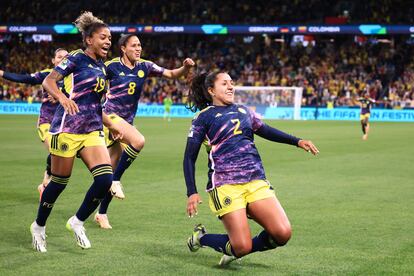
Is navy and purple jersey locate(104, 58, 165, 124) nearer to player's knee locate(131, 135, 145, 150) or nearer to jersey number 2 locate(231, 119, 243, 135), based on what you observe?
player's knee locate(131, 135, 145, 150)

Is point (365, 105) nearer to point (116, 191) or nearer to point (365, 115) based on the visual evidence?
point (365, 115)

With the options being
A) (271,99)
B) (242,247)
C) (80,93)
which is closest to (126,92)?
(80,93)

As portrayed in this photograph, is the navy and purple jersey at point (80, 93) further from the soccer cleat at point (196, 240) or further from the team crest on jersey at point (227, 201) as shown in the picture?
the team crest on jersey at point (227, 201)

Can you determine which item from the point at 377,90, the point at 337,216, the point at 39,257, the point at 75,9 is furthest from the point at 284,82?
the point at 39,257

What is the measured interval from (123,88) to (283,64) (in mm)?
46135

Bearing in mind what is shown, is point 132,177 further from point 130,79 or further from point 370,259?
point 370,259

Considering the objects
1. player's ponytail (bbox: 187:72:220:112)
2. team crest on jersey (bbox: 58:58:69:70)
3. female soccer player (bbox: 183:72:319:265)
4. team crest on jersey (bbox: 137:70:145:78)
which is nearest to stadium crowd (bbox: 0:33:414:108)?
team crest on jersey (bbox: 137:70:145:78)

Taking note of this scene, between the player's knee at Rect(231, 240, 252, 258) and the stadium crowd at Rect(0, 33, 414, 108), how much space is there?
40.3 m

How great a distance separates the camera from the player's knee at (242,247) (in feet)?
22.4

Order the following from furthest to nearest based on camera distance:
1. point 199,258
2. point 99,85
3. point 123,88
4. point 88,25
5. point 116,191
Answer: point 123,88, point 116,191, point 88,25, point 99,85, point 199,258

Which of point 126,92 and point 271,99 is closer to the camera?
point 126,92

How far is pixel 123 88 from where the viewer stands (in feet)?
33.4

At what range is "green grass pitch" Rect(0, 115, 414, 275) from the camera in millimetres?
7152

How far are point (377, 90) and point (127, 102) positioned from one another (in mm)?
39645
